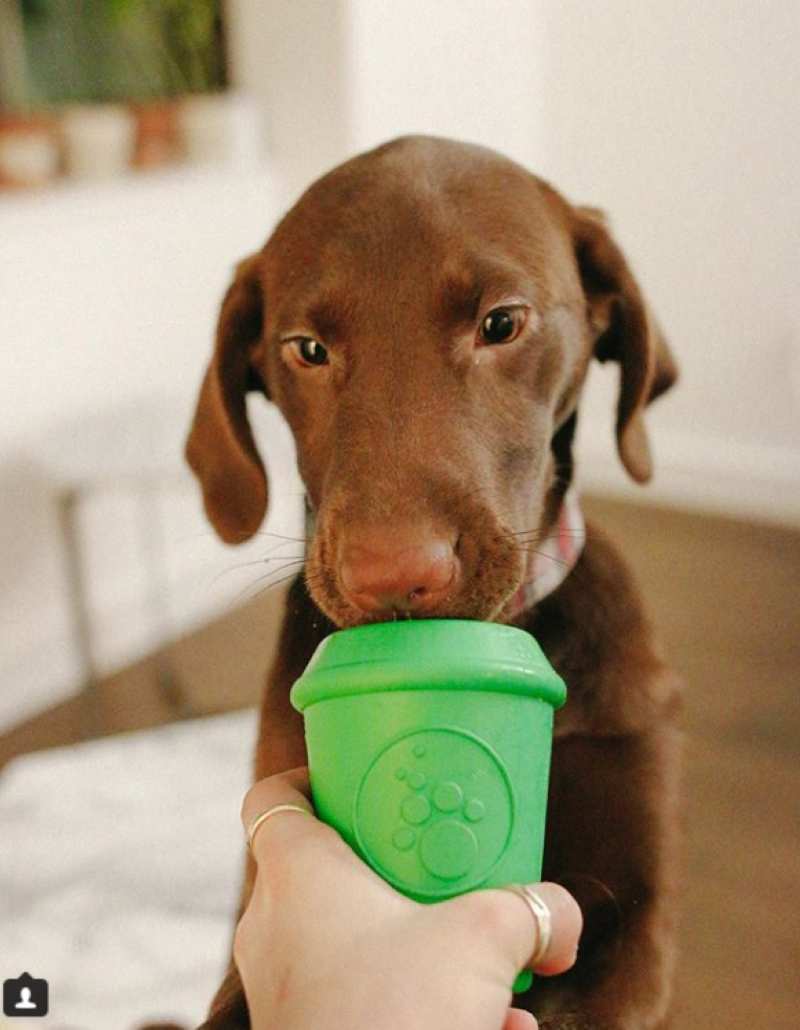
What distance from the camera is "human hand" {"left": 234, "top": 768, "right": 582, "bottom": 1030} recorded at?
0.55 metres

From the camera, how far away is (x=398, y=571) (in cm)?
68

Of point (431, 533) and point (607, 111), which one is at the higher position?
point (607, 111)

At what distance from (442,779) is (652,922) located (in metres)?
0.38

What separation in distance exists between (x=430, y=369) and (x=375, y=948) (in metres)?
0.43

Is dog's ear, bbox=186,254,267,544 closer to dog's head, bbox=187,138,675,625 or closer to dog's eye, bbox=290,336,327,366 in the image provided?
dog's head, bbox=187,138,675,625

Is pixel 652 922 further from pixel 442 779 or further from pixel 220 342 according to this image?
pixel 220 342

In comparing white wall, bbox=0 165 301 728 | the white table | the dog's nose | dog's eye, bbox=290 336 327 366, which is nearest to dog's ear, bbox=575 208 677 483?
dog's eye, bbox=290 336 327 366

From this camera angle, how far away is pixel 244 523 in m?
1.12

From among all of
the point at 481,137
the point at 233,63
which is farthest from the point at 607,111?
the point at 233,63

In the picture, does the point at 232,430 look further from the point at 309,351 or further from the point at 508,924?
the point at 508,924

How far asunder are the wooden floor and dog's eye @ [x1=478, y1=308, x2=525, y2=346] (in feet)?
0.69

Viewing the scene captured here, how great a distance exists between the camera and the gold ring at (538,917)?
0.60 metres

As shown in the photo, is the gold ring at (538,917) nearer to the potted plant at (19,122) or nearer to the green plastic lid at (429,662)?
the green plastic lid at (429,662)

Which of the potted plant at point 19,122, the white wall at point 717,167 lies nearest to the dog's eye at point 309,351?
the white wall at point 717,167
